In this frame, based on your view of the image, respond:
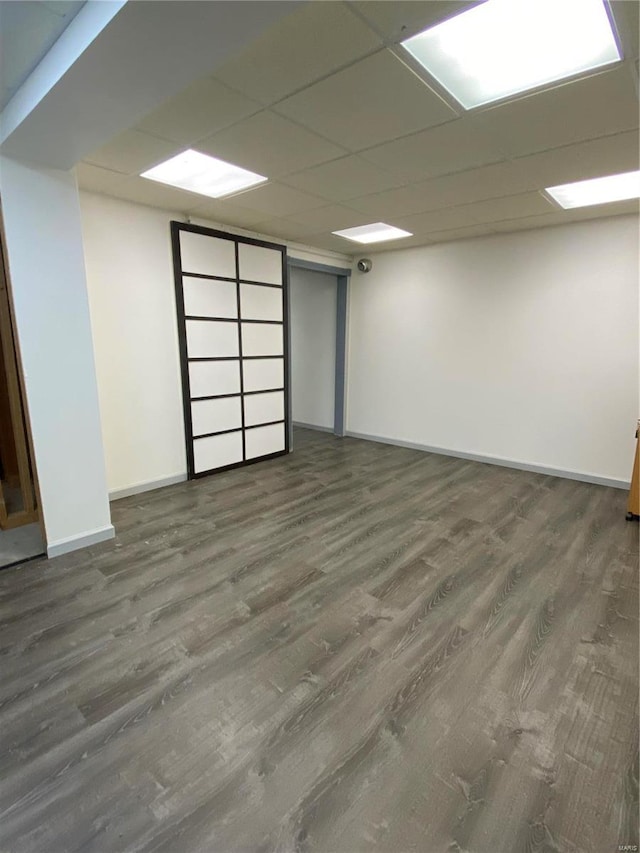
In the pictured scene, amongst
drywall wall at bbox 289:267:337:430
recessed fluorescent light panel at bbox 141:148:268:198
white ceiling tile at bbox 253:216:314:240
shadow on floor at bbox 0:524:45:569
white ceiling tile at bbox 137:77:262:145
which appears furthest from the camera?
drywall wall at bbox 289:267:337:430

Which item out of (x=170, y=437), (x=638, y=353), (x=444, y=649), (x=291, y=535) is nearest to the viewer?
(x=444, y=649)

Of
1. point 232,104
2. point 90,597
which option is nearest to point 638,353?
point 232,104

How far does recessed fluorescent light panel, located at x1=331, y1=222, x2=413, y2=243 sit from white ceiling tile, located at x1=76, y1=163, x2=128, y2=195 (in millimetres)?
2324

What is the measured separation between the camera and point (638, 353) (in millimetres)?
4012

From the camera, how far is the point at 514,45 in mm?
1775

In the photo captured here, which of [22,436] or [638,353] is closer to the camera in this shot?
[22,436]

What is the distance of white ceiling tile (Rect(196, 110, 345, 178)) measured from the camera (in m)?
2.35

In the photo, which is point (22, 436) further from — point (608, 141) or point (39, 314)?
point (608, 141)

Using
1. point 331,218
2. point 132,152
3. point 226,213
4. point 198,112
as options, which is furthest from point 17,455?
point 331,218

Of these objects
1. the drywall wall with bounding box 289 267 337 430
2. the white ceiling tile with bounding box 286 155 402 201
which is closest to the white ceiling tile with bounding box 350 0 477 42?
the white ceiling tile with bounding box 286 155 402 201

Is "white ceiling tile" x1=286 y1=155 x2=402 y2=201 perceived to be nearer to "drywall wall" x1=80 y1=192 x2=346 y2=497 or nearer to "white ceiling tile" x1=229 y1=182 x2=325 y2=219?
"white ceiling tile" x1=229 y1=182 x2=325 y2=219

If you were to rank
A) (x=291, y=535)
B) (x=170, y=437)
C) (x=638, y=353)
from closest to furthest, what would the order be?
(x=291, y=535) → (x=638, y=353) → (x=170, y=437)

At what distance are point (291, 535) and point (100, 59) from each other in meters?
2.89

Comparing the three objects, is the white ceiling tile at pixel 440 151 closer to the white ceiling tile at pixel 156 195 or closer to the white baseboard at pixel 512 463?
the white ceiling tile at pixel 156 195
